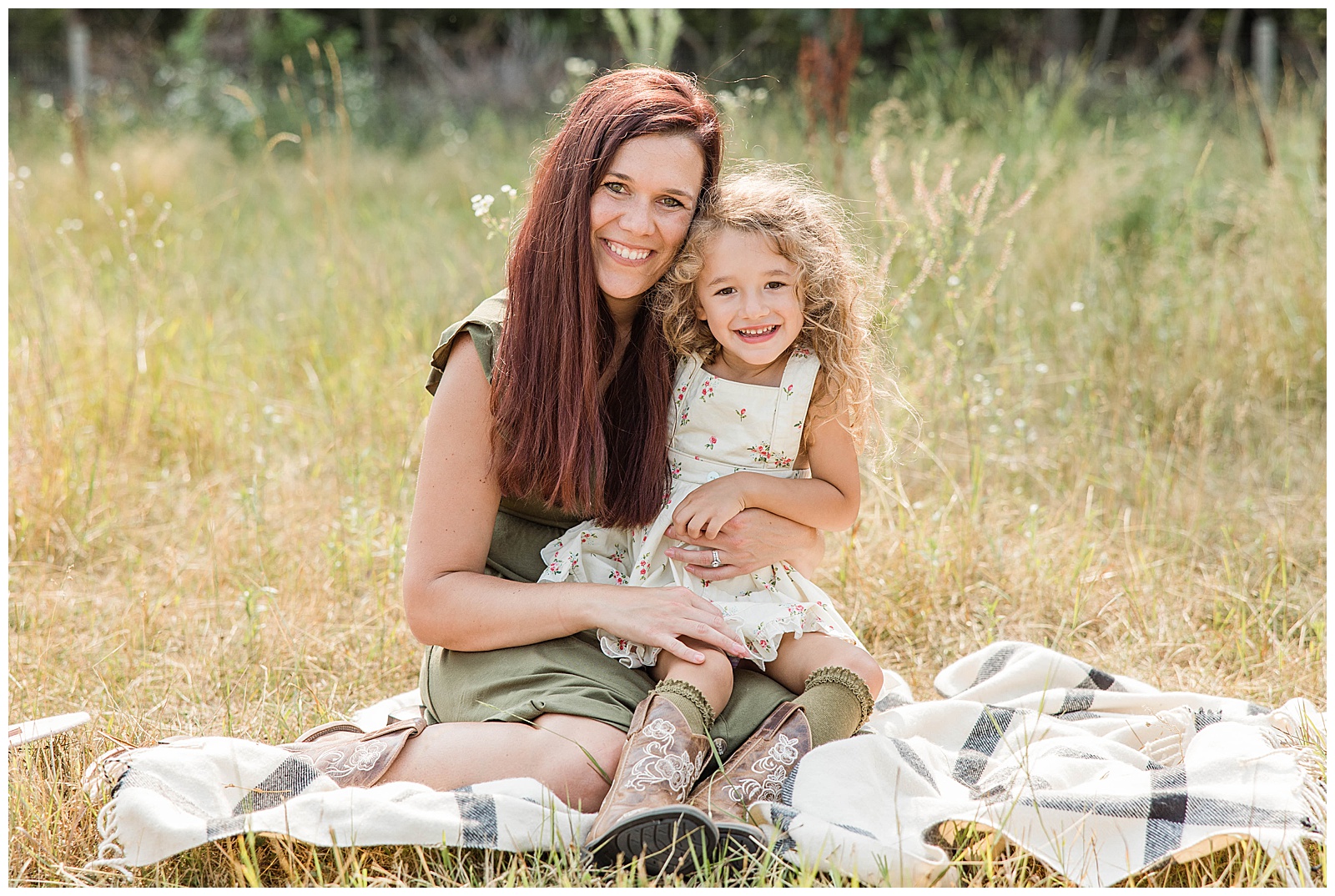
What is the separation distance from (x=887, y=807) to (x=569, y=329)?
981 millimetres

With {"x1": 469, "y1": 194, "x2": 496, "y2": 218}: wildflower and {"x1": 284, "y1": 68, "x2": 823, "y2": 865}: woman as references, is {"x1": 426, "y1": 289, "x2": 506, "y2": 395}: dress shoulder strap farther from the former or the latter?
{"x1": 469, "y1": 194, "x2": 496, "y2": 218}: wildflower

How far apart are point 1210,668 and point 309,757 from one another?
198 centimetres

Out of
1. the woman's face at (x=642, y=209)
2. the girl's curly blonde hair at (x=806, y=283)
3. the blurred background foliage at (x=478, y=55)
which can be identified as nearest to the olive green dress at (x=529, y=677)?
the woman's face at (x=642, y=209)

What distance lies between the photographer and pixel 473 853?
185 cm

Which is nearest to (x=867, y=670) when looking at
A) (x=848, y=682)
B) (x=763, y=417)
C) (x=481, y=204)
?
(x=848, y=682)

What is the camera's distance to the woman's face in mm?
2148

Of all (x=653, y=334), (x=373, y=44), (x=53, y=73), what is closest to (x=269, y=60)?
(x=373, y=44)

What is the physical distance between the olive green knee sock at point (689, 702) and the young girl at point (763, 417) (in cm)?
10

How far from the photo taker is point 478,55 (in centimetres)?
1251

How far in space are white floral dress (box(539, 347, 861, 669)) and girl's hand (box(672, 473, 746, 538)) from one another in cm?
5

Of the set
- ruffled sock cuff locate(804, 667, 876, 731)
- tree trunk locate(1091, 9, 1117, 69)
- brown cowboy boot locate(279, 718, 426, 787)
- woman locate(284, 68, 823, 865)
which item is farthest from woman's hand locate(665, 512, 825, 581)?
tree trunk locate(1091, 9, 1117, 69)

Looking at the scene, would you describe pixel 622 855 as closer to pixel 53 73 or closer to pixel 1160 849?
pixel 1160 849

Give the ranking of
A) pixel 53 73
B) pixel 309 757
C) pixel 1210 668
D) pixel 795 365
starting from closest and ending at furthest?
pixel 309 757 → pixel 795 365 → pixel 1210 668 → pixel 53 73

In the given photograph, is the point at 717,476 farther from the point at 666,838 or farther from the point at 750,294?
the point at 666,838
